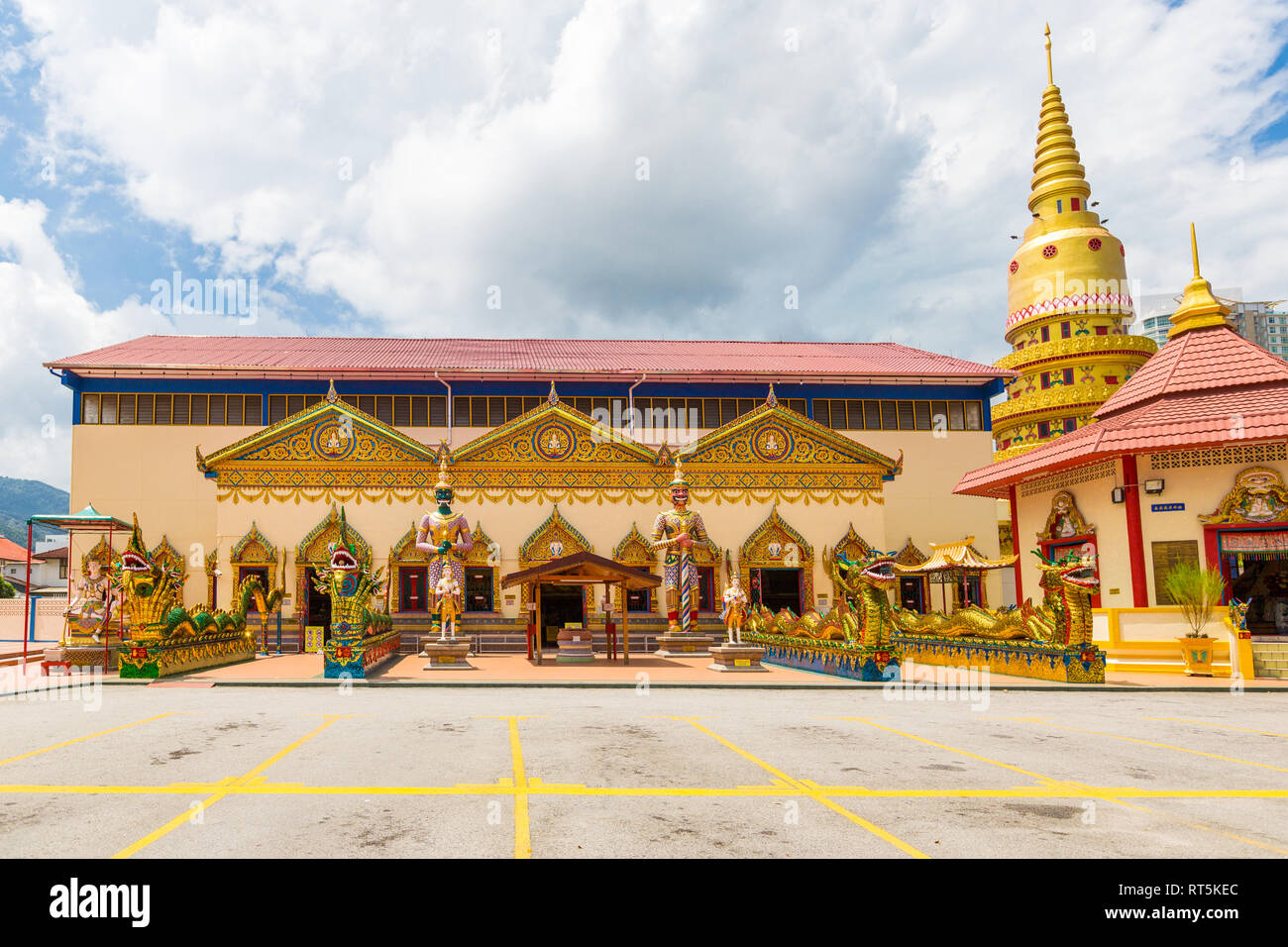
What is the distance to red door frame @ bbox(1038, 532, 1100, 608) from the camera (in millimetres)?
23484

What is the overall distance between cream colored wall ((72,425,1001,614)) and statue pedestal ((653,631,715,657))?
14.6 feet

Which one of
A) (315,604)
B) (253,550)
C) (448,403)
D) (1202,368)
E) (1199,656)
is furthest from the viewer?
(448,403)

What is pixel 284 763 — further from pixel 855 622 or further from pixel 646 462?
pixel 646 462

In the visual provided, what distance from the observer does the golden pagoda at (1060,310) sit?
3866cm

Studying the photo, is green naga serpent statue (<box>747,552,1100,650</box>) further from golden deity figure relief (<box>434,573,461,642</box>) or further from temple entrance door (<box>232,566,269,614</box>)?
temple entrance door (<box>232,566,269,614</box>)

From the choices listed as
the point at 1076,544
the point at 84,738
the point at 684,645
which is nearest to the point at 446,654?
the point at 684,645

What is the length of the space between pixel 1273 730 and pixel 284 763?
40.8ft

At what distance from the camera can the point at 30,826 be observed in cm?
578

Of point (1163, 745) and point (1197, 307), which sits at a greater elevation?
point (1197, 307)

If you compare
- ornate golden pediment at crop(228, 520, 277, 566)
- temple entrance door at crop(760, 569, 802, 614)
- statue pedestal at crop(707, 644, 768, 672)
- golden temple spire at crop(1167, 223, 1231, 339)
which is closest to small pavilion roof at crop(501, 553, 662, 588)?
statue pedestal at crop(707, 644, 768, 672)

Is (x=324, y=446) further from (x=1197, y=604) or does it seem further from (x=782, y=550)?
(x=1197, y=604)

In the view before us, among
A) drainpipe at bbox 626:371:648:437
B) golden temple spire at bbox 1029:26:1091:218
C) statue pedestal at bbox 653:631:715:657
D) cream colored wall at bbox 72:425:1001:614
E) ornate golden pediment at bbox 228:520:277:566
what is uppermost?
golden temple spire at bbox 1029:26:1091:218

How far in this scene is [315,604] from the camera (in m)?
29.3

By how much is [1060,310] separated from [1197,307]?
14411 millimetres
